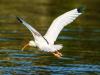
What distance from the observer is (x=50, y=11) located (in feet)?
104

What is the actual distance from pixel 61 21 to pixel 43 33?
7.52 m

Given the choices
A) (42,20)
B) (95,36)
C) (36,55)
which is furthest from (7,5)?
(36,55)

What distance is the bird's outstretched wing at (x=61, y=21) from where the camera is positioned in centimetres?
1678

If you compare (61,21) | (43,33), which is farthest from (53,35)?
(43,33)

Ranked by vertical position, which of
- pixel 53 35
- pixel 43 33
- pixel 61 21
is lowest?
pixel 53 35

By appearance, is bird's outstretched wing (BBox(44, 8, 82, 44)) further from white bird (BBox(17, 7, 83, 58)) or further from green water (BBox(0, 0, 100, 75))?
green water (BBox(0, 0, 100, 75))

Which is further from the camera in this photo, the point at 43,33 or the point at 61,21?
the point at 43,33

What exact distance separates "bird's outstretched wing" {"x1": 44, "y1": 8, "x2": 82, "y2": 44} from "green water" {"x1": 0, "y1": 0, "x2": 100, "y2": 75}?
1042mm

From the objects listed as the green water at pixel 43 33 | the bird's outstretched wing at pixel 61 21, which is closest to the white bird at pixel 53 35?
the bird's outstretched wing at pixel 61 21

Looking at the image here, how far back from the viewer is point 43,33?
Answer: 24.4m

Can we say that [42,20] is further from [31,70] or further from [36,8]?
[31,70]

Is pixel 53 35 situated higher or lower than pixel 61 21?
lower

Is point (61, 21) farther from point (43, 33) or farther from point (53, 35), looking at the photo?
point (43, 33)

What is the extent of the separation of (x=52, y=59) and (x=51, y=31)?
2.40 m
